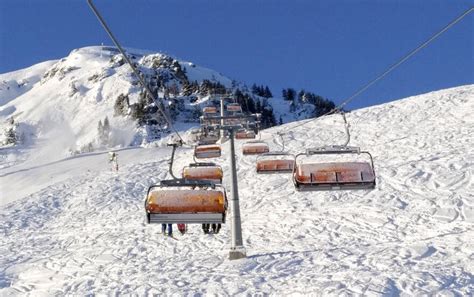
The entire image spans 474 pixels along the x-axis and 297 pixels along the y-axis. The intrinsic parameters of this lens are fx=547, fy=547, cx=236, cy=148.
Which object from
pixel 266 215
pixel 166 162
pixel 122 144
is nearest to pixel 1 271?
pixel 266 215

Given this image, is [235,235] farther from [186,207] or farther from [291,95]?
[291,95]

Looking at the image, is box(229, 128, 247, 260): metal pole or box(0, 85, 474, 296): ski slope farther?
box(229, 128, 247, 260): metal pole

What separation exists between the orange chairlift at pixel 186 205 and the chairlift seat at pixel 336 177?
7.07 feet

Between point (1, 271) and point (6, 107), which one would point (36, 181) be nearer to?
point (1, 271)

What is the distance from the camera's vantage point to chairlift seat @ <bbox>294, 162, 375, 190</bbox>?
423 inches

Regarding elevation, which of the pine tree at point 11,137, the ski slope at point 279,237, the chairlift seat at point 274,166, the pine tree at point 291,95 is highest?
the pine tree at point 291,95

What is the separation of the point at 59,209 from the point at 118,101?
126892mm

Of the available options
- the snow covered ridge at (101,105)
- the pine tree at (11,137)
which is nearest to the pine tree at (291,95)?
the snow covered ridge at (101,105)

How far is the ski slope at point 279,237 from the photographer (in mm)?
11188

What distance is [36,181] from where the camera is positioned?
3378 cm

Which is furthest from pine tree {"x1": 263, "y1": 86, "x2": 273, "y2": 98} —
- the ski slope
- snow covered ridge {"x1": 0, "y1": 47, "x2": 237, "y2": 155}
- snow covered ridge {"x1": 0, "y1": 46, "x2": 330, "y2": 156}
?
the ski slope

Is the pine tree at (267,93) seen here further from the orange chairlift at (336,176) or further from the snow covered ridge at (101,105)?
the orange chairlift at (336,176)

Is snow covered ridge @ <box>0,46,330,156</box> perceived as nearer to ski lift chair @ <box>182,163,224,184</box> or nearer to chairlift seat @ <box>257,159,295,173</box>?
chairlift seat @ <box>257,159,295,173</box>

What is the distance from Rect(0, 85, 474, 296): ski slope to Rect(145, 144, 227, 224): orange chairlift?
84.0 inches
